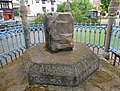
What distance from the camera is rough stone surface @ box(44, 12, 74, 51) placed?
279 centimetres

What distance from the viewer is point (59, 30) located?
9.38 feet

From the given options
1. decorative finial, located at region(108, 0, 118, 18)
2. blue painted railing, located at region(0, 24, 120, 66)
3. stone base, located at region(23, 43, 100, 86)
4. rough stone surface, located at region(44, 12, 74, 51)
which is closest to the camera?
stone base, located at region(23, 43, 100, 86)

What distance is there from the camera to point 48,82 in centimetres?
259

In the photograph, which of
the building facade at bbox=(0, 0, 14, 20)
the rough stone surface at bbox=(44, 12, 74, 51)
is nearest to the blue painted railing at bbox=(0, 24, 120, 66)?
the rough stone surface at bbox=(44, 12, 74, 51)

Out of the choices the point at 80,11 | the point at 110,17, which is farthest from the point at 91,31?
the point at 80,11

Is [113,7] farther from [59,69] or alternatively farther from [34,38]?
[34,38]

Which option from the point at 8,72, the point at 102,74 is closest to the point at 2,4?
the point at 8,72

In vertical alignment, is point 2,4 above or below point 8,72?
above

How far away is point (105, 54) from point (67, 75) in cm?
224

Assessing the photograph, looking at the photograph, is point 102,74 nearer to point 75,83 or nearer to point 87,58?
point 87,58

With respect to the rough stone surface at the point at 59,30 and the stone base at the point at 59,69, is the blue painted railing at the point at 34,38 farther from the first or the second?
the rough stone surface at the point at 59,30

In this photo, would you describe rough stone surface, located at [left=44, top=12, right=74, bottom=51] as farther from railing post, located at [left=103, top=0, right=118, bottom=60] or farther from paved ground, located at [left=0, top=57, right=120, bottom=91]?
railing post, located at [left=103, top=0, right=118, bottom=60]

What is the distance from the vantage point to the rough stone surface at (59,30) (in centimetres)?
279

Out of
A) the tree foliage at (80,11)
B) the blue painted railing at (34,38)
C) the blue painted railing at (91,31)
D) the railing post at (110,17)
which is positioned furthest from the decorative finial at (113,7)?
the tree foliage at (80,11)
